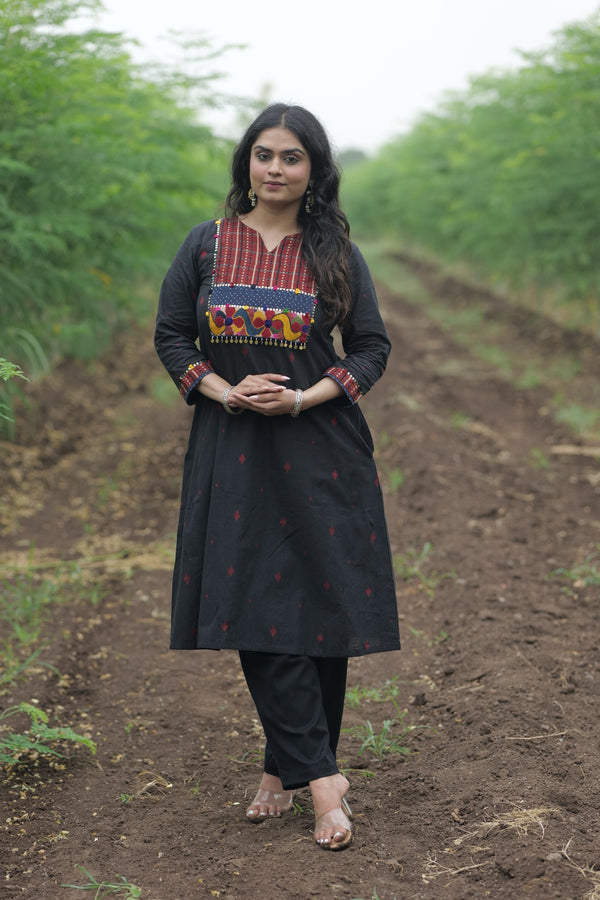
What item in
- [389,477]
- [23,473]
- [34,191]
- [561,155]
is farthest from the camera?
[561,155]

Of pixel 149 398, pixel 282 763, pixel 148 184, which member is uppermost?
pixel 148 184

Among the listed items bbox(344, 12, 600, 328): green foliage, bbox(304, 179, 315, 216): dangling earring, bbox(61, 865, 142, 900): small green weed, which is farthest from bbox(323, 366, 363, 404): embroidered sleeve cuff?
bbox(344, 12, 600, 328): green foliage

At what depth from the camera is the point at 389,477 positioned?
715cm

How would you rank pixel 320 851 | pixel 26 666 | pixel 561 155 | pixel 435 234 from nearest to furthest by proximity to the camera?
pixel 320 851, pixel 26 666, pixel 561 155, pixel 435 234

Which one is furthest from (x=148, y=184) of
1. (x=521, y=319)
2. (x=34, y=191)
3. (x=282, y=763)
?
(x=521, y=319)

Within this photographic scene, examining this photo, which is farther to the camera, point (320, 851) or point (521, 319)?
point (521, 319)

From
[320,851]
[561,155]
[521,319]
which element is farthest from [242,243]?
[521,319]

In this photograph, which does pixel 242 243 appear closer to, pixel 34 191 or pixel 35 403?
pixel 34 191

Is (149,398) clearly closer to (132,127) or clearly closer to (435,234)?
(132,127)

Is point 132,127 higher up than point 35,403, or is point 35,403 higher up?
point 132,127

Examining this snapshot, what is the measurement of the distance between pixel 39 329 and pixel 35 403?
5.38 ft

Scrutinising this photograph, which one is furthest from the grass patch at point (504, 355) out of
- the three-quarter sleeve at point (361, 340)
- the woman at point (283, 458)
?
the woman at point (283, 458)

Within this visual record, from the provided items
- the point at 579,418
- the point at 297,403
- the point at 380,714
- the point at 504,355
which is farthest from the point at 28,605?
the point at 504,355

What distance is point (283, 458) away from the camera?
271 cm
